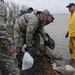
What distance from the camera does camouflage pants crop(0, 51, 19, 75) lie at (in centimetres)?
549

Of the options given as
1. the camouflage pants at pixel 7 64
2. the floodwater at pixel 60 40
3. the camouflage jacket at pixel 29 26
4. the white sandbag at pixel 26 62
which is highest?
the camouflage jacket at pixel 29 26

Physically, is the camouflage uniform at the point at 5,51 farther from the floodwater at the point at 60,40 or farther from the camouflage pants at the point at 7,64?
the floodwater at the point at 60,40

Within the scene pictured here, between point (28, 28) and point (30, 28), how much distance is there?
6 centimetres

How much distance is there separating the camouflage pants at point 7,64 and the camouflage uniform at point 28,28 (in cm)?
176

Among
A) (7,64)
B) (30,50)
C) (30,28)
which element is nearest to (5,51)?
(7,64)

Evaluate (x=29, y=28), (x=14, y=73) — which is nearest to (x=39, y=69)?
(x=29, y=28)

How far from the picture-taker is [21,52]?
7758mm

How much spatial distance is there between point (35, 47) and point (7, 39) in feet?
9.55

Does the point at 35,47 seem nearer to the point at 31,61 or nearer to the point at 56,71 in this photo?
the point at 56,71

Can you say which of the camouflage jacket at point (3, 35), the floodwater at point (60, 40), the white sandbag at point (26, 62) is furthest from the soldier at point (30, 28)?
the floodwater at point (60, 40)

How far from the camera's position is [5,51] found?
545 centimetres

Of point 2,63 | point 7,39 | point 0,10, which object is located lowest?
point 2,63

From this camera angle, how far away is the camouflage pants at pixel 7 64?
549 cm

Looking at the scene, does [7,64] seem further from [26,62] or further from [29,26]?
[29,26]
